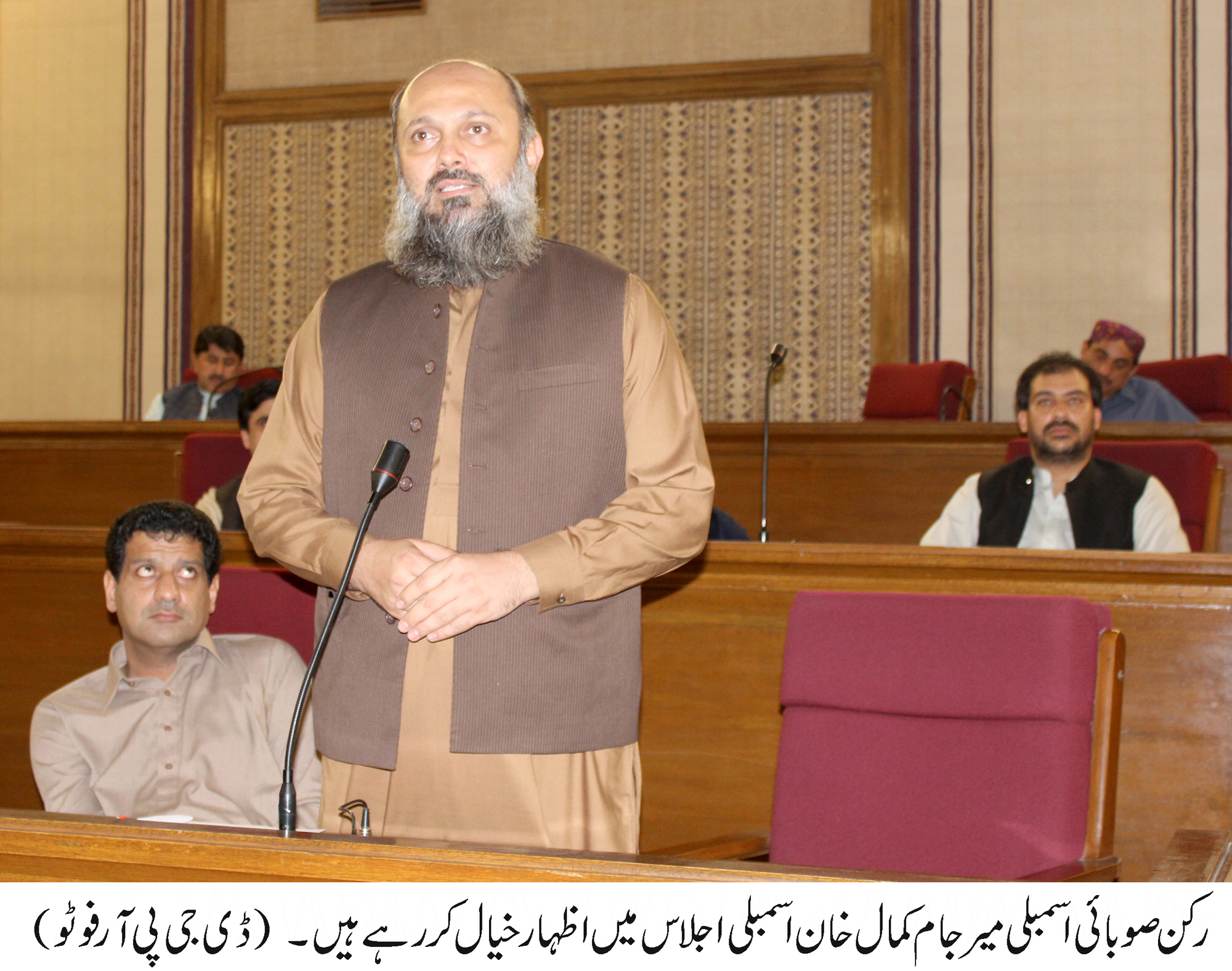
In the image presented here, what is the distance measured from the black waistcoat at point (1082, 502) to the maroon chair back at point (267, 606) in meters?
1.92

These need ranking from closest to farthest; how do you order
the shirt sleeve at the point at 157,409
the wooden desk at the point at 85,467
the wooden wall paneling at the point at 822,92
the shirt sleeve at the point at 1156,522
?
the shirt sleeve at the point at 1156,522
the wooden desk at the point at 85,467
the shirt sleeve at the point at 157,409
the wooden wall paneling at the point at 822,92

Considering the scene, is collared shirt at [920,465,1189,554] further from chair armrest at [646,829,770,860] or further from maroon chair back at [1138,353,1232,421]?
maroon chair back at [1138,353,1232,421]

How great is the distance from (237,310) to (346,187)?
0.93m

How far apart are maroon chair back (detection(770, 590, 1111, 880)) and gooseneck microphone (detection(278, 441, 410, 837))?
942mm

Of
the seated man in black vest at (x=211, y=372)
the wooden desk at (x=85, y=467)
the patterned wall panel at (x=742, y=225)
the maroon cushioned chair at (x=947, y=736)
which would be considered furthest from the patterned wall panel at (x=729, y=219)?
the maroon cushioned chair at (x=947, y=736)

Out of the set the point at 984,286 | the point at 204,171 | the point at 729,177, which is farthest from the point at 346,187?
the point at 984,286

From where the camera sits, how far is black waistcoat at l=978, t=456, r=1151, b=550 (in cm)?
345

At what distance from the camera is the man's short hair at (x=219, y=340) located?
582 cm

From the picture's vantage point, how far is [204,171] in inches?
298

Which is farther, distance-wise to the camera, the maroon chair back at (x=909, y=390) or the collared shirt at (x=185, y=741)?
the maroon chair back at (x=909, y=390)

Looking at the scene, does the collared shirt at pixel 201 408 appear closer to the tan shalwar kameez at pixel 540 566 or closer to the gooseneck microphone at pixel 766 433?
the gooseneck microphone at pixel 766 433

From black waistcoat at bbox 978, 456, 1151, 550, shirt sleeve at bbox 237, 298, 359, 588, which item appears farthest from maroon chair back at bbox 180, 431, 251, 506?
shirt sleeve at bbox 237, 298, 359, 588

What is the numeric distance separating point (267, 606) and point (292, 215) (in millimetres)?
5387

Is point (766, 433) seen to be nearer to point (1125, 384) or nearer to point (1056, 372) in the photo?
point (1056, 372)
